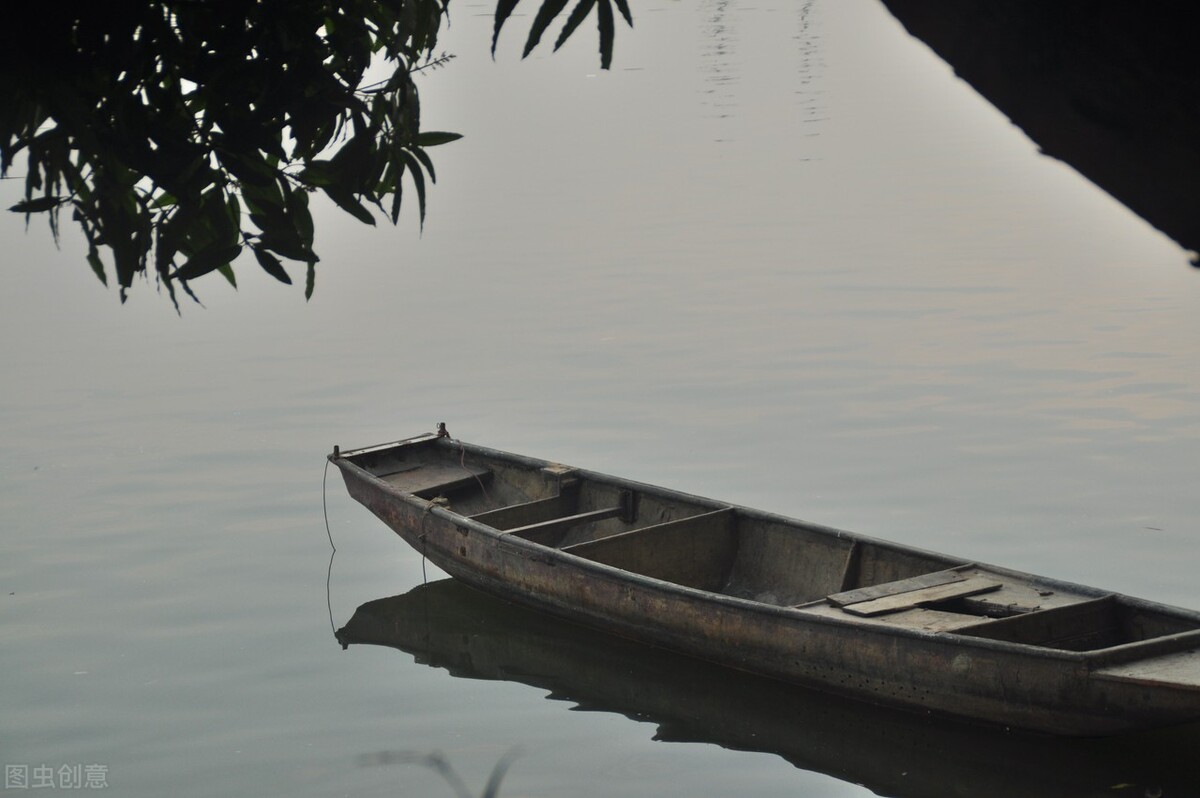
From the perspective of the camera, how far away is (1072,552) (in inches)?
384

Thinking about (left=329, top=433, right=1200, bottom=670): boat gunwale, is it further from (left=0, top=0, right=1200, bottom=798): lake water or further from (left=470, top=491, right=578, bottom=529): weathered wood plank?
(left=0, top=0, right=1200, bottom=798): lake water

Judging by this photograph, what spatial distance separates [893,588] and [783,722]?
0.92 metres

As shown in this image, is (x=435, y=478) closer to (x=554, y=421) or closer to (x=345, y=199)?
(x=554, y=421)

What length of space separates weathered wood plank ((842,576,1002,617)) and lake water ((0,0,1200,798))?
0.61 metres

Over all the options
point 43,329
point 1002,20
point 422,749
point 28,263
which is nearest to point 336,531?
point 422,749

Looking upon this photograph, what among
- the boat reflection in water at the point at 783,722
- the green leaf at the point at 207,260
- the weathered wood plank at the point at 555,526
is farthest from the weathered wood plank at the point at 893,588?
the green leaf at the point at 207,260

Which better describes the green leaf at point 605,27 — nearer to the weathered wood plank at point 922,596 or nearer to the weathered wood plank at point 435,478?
the weathered wood plank at point 922,596

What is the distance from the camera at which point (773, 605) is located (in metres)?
7.48

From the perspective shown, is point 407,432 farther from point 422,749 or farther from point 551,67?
point 551,67

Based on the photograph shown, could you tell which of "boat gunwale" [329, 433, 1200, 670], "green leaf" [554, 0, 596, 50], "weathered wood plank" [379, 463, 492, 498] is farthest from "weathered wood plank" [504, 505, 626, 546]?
"green leaf" [554, 0, 596, 50]

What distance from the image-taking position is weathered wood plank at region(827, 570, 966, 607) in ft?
24.5

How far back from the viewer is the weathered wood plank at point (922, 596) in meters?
7.27

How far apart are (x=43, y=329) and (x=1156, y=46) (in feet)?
61.1

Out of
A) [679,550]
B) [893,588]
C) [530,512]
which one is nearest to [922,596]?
[893,588]
